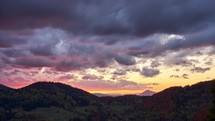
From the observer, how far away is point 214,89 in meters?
81.7

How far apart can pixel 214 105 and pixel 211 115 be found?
265 cm

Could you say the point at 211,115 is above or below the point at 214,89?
below

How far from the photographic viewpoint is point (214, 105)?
80.2 metres

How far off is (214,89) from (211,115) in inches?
268

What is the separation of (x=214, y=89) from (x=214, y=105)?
4.22 m
